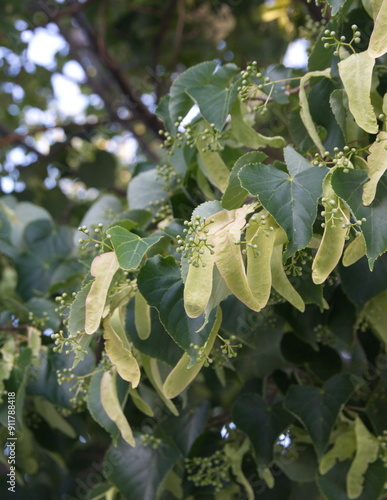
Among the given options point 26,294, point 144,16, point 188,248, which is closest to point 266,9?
point 144,16

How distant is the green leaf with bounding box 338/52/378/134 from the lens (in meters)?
0.81

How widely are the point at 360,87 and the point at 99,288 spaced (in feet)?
1.30

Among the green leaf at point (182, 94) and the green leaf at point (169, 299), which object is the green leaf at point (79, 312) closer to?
the green leaf at point (169, 299)

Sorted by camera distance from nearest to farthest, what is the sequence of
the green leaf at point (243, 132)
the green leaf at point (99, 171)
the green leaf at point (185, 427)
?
1. the green leaf at point (243, 132)
2. the green leaf at point (185, 427)
3. the green leaf at point (99, 171)

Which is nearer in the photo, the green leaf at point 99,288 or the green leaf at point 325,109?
the green leaf at point 99,288

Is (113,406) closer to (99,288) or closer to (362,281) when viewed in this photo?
(99,288)

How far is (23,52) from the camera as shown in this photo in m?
2.33

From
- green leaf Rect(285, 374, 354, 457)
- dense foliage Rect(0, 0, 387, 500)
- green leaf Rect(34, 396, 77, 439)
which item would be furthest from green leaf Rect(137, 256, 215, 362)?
green leaf Rect(34, 396, 77, 439)

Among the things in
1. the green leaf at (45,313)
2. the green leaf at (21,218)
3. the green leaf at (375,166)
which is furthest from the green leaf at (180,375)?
the green leaf at (21,218)

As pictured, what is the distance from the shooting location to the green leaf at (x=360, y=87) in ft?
2.66

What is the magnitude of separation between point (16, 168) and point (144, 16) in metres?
Answer: 0.73

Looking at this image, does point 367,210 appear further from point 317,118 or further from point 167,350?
point 167,350

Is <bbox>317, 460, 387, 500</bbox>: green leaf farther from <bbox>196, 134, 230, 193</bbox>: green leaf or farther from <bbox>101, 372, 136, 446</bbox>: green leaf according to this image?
<bbox>196, 134, 230, 193</bbox>: green leaf

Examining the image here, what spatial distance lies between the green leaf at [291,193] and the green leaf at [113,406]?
33cm
